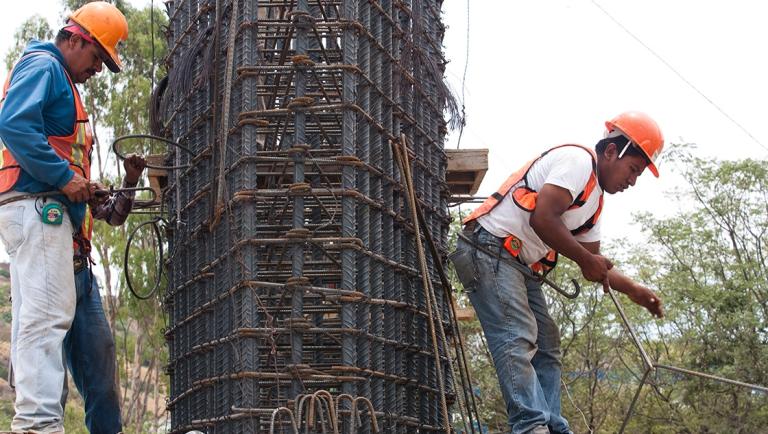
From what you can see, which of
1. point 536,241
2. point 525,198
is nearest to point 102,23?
point 525,198

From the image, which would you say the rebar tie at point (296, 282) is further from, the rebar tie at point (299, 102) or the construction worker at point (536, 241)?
the rebar tie at point (299, 102)

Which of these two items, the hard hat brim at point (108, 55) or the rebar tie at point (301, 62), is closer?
the hard hat brim at point (108, 55)

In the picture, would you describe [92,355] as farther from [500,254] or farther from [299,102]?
[500,254]

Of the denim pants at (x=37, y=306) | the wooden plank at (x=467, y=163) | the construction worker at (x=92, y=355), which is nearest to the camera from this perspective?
the denim pants at (x=37, y=306)

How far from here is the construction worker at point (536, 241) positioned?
557 cm

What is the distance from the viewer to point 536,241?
5977mm

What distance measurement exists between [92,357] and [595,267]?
8.96 ft

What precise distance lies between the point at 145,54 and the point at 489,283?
2417cm

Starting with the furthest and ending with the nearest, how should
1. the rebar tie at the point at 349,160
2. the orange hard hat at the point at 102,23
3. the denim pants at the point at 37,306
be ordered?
the rebar tie at the point at 349,160, the orange hard hat at the point at 102,23, the denim pants at the point at 37,306

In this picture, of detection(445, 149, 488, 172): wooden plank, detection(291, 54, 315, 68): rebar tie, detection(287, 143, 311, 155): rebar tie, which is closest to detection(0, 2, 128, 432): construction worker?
detection(291, 54, 315, 68): rebar tie

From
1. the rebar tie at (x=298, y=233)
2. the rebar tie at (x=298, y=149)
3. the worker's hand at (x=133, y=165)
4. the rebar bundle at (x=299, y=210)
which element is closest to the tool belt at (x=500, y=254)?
the rebar bundle at (x=299, y=210)

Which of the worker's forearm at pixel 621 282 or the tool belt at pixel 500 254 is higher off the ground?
the tool belt at pixel 500 254

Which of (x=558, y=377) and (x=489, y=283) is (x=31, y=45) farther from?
(x=558, y=377)

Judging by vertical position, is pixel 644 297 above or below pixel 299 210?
below
